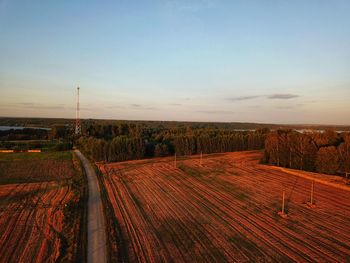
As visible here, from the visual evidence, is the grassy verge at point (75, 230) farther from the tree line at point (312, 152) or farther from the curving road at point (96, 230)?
the tree line at point (312, 152)

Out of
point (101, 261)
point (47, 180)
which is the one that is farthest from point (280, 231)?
point (47, 180)

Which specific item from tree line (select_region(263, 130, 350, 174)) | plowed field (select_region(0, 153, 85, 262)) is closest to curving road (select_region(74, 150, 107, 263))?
plowed field (select_region(0, 153, 85, 262))

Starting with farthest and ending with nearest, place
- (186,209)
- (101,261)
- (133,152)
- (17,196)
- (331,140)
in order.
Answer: (133,152) < (331,140) < (17,196) < (186,209) < (101,261)

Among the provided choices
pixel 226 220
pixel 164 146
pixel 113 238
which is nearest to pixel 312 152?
pixel 226 220

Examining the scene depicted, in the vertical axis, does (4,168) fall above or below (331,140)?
below

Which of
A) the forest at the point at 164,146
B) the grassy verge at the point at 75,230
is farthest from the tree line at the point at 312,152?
the grassy verge at the point at 75,230

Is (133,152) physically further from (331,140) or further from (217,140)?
(331,140)

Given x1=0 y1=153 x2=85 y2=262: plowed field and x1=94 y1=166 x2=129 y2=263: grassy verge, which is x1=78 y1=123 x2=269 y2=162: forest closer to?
x1=0 y1=153 x2=85 y2=262: plowed field
